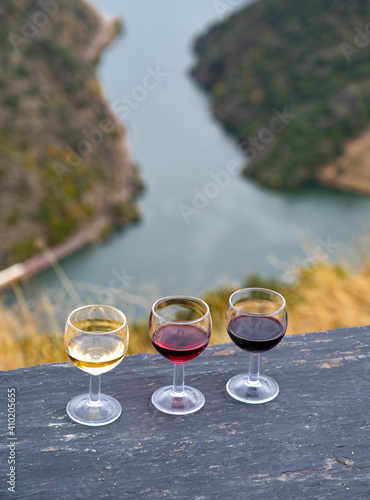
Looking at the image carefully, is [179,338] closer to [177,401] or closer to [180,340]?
[180,340]

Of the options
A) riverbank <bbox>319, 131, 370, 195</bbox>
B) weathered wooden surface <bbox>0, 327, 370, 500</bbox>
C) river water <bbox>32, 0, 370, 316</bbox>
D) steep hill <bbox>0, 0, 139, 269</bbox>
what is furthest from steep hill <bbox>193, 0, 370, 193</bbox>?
weathered wooden surface <bbox>0, 327, 370, 500</bbox>

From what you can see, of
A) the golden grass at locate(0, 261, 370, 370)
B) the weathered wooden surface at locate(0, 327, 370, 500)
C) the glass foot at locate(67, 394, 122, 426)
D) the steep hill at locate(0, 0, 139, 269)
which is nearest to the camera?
the weathered wooden surface at locate(0, 327, 370, 500)

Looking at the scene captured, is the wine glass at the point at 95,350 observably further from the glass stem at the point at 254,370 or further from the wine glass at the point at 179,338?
the glass stem at the point at 254,370

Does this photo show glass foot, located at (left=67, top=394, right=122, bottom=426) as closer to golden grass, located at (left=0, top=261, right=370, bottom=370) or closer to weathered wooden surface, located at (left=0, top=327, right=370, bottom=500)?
weathered wooden surface, located at (left=0, top=327, right=370, bottom=500)

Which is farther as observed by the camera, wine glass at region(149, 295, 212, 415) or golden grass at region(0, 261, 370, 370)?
golden grass at region(0, 261, 370, 370)

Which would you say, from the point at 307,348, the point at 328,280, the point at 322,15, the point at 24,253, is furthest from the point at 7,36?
the point at 307,348

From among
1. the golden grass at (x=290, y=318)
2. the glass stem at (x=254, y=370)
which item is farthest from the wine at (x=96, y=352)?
the golden grass at (x=290, y=318)
